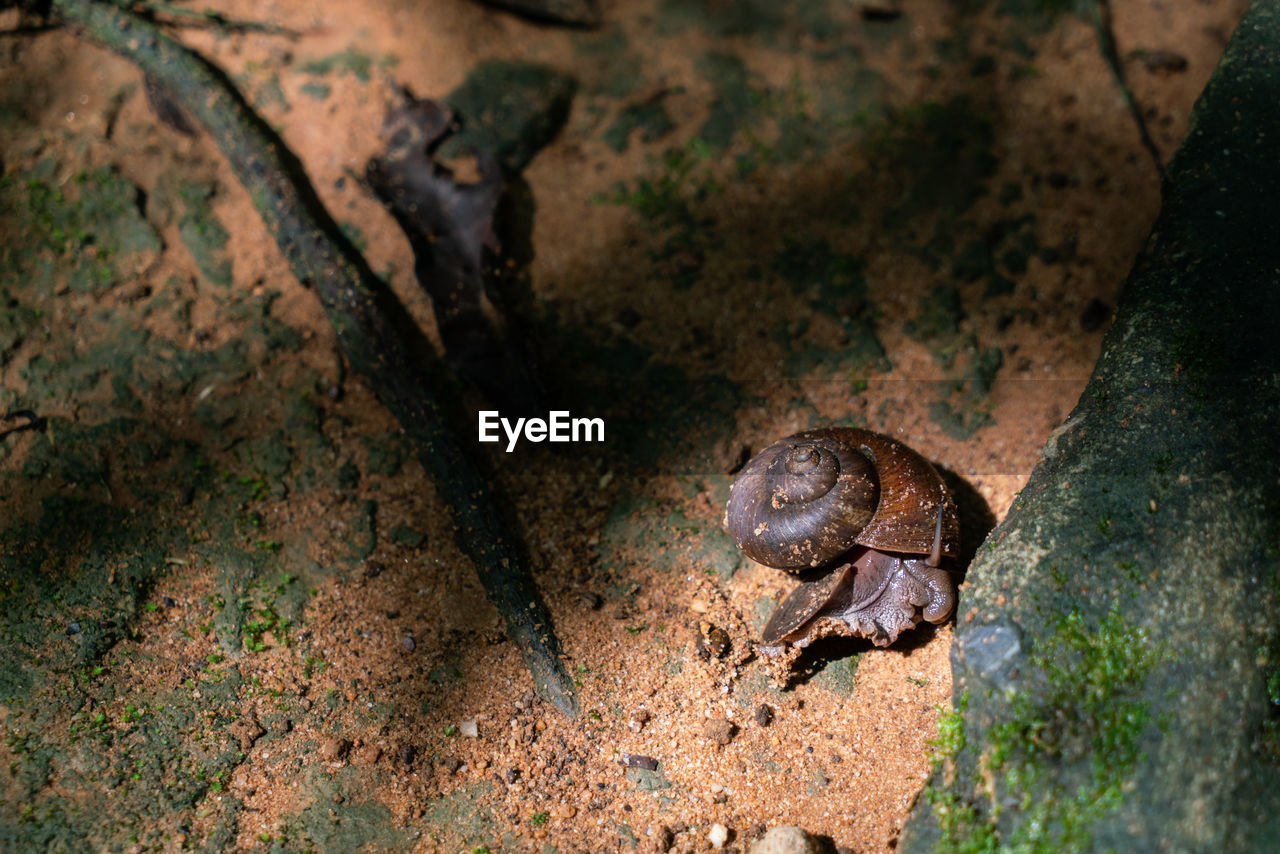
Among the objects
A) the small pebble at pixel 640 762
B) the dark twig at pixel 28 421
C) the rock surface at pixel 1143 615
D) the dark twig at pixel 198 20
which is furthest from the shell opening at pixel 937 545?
the dark twig at pixel 198 20

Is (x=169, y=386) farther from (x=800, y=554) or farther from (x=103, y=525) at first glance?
(x=800, y=554)

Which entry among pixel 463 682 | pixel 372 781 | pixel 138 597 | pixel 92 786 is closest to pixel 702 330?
pixel 463 682

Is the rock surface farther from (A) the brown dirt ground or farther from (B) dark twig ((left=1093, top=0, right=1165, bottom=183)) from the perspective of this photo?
(B) dark twig ((left=1093, top=0, right=1165, bottom=183))

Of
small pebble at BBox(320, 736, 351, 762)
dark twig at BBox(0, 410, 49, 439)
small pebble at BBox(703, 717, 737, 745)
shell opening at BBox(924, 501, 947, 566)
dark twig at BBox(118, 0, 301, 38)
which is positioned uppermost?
dark twig at BBox(118, 0, 301, 38)

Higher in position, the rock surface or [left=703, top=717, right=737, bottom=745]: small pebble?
the rock surface

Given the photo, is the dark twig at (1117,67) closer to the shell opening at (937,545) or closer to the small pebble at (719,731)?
the shell opening at (937,545)

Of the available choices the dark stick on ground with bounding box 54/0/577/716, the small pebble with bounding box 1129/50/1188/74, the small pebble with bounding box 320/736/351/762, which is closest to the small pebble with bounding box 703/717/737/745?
the dark stick on ground with bounding box 54/0/577/716
